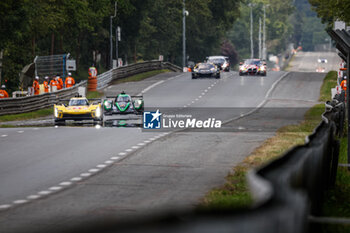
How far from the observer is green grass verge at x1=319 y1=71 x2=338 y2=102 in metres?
52.4

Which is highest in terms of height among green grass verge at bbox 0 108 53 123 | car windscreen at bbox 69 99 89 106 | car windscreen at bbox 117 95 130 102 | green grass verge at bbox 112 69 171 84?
green grass verge at bbox 112 69 171 84

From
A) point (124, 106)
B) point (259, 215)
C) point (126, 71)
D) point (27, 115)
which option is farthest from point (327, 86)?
point (259, 215)

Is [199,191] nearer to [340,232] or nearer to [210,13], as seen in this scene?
[340,232]

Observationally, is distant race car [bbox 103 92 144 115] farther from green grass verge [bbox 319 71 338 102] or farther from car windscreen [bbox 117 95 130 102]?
green grass verge [bbox 319 71 338 102]

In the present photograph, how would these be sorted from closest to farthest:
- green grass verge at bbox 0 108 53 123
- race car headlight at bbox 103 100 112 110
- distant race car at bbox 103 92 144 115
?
distant race car at bbox 103 92 144 115
race car headlight at bbox 103 100 112 110
green grass verge at bbox 0 108 53 123

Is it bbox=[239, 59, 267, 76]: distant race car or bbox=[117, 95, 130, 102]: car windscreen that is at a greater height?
bbox=[239, 59, 267, 76]: distant race car

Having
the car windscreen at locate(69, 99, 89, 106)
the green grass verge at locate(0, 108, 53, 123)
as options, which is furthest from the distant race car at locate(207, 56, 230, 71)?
the car windscreen at locate(69, 99, 89, 106)

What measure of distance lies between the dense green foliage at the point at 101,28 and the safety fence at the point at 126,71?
6476mm

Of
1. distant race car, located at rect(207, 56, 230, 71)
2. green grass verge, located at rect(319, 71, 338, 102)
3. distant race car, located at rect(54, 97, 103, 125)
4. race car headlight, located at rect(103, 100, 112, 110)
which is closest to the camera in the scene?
distant race car, located at rect(54, 97, 103, 125)

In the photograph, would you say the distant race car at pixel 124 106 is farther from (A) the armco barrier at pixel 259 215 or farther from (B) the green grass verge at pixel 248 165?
(A) the armco barrier at pixel 259 215

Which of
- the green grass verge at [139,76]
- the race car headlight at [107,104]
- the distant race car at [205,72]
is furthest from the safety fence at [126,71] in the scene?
the race car headlight at [107,104]

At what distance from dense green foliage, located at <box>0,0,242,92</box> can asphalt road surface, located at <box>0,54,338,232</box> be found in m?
23.5

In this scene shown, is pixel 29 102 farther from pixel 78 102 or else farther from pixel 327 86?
pixel 327 86

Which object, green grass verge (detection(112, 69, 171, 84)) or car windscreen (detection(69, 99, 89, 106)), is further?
green grass verge (detection(112, 69, 171, 84))
